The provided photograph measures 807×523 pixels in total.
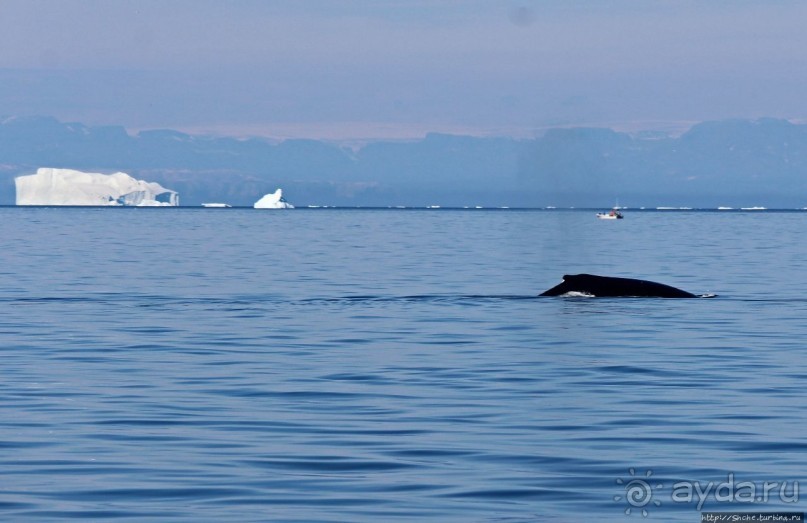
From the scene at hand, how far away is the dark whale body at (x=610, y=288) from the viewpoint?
114 feet

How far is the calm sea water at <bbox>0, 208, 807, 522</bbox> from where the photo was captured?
39.2ft

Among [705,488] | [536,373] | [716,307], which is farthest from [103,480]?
[716,307]

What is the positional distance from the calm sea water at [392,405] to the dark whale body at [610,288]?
633mm

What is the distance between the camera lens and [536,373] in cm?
2084

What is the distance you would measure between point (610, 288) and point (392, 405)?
18780 millimetres

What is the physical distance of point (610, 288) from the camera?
3522cm

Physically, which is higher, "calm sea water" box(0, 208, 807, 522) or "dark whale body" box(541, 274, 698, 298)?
"dark whale body" box(541, 274, 698, 298)

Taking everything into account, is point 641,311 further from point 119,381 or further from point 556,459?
point 556,459

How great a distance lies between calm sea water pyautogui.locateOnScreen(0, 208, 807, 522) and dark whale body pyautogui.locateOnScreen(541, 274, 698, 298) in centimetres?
63

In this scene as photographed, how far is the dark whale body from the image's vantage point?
114 ft

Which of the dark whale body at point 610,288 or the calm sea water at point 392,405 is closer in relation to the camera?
the calm sea water at point 392,405

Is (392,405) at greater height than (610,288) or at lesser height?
lesser

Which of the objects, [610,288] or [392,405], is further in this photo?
[610,288]

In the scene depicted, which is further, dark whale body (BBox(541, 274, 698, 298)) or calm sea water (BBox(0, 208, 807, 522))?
dark whale body (BBox(541, 274, 698, 298))
